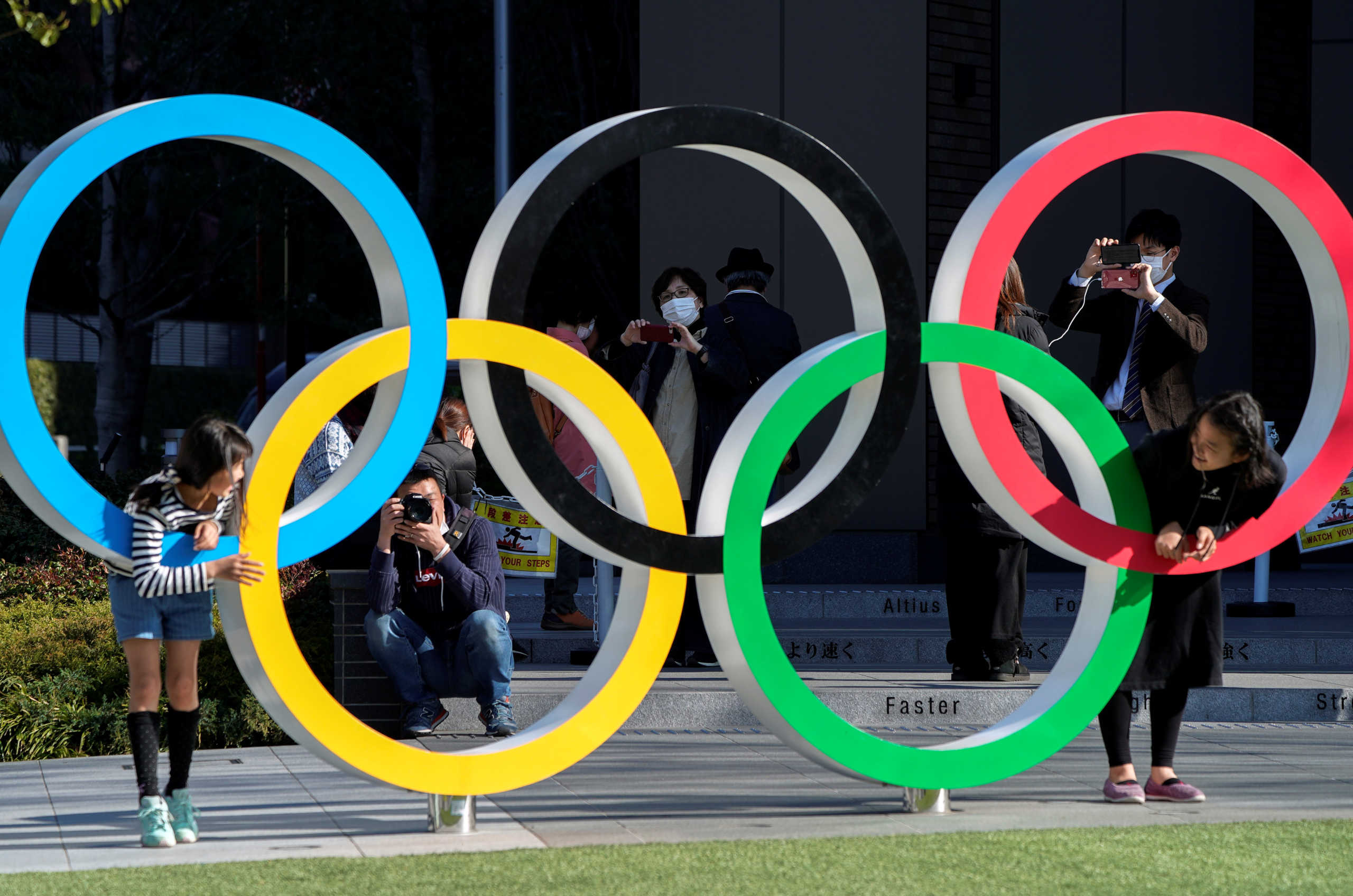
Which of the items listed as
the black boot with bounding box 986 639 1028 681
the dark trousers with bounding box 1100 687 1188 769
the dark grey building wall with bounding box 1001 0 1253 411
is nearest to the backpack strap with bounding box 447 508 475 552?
the black boot with bounding box 986 639 1028 681

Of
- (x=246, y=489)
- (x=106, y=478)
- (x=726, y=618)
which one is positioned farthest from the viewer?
(x=106, y=478)

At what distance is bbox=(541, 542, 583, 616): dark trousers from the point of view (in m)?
9.47

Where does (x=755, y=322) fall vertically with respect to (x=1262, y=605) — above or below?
above

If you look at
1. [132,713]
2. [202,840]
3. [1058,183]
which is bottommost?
[202,840]

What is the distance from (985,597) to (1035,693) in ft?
5.79

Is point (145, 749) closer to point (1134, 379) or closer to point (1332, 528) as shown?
point (1134, 379)

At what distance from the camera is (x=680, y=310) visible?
731cm

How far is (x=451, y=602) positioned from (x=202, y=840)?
1.81 m

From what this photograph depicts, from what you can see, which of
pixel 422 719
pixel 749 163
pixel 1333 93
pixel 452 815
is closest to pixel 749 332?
pixel 749 163

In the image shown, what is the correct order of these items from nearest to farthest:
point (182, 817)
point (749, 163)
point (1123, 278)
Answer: point (182, 817) → point (749, 163) → point (1123, 278)

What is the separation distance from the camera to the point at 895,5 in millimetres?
12695

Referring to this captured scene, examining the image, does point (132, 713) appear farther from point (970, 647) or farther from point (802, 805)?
point (970, 647)

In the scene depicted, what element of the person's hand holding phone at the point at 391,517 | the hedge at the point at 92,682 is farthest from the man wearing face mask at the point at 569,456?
the person's hand holding phone at the point at 391,517

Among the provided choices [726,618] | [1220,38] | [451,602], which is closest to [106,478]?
[451,602]
